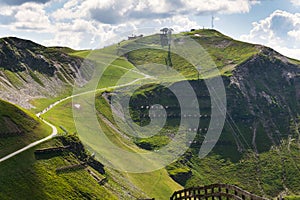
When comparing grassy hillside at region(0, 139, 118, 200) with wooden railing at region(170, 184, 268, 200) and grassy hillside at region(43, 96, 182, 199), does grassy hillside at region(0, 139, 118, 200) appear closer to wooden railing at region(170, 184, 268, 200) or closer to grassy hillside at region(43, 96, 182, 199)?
grassy hillside at region(43, 96, 182, 199)

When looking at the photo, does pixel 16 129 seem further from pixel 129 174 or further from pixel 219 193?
pixel 219 193

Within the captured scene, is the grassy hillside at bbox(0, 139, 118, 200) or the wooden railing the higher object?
the wooden railing

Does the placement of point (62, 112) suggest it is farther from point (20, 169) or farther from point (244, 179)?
point (244, 179)

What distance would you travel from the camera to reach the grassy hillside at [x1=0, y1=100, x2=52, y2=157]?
82.9m

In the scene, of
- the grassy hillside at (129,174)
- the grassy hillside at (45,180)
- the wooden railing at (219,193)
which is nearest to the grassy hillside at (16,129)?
the grassy hillside at (45,180)

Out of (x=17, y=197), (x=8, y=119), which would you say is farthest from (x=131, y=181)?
(x=17, y=197)

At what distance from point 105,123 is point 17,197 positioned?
361 feet

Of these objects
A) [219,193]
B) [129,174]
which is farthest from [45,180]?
[129,174]

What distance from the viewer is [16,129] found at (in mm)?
88750

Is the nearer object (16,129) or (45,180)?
(45,180)

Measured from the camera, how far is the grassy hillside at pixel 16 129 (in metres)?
82.9

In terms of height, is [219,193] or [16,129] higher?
[219,193]

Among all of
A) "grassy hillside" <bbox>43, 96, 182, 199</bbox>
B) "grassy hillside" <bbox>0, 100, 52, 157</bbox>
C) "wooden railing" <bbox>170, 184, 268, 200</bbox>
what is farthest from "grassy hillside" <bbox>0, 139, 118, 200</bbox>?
"wooden railing" <bbox>170, 184, 268, 200</bbox>

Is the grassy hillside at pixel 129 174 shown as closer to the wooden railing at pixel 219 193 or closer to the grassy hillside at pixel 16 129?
the grassy hillside at pixel 16 129
